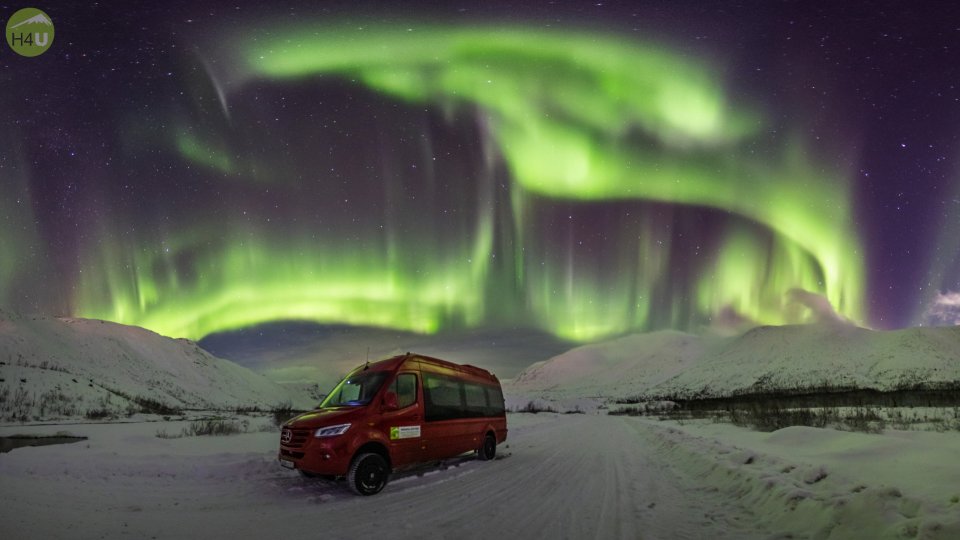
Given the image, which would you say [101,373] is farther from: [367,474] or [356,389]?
[367,474]

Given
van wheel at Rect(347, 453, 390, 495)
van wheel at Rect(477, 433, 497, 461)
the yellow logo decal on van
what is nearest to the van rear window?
the yellow logo decal on van

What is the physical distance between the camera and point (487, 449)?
46.1 feet

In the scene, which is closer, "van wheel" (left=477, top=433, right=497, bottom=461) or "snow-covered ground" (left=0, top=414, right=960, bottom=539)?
"snow-covered ground" (left=0, top=414, right=960, bottom=539)

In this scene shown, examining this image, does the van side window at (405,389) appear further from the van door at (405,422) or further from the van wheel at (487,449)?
the van wheel at (487,449)

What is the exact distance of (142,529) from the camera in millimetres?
6426

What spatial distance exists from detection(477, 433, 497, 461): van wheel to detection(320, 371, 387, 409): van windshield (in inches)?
171

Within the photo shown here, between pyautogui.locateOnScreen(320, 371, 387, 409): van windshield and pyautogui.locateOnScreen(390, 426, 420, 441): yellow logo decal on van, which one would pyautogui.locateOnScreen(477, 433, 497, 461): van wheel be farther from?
pyautogui.locateOnScreen(320, 371, 387, 409): van windshield

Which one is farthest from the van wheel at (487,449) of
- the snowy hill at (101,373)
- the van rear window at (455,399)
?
the snowy hill at (101,373)

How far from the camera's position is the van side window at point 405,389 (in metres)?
10.6

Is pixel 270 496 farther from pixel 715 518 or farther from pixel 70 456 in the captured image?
pixel 70 456

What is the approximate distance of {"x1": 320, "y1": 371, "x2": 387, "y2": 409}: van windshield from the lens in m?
10.4

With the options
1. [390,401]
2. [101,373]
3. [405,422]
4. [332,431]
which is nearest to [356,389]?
[390,401]

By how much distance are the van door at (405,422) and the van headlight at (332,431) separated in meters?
0.92

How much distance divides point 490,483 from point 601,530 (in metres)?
4.08
